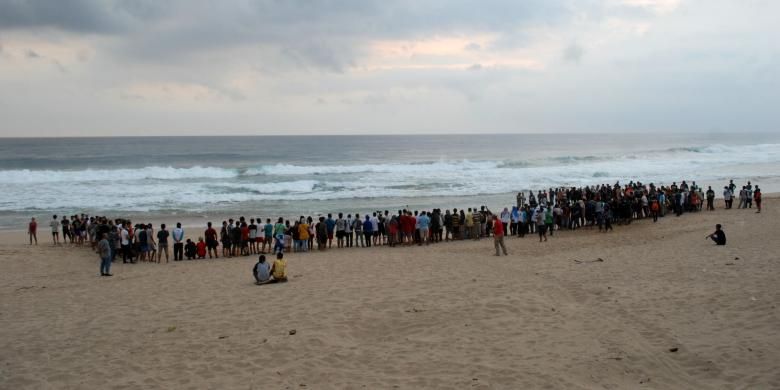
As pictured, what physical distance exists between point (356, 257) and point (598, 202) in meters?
9.51

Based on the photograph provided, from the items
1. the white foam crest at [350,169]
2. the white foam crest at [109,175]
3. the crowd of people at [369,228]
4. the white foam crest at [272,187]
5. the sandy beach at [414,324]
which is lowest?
the sandy beach at [414,324]

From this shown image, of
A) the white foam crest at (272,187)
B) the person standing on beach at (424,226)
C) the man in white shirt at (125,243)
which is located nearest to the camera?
the man in white shirt at (125,243)

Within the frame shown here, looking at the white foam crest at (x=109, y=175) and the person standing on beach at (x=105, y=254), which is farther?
the white foam crest at (x=109, y=175)

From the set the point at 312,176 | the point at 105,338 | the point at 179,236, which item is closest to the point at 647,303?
the point at 105,338

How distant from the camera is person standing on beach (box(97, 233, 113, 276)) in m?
14.6

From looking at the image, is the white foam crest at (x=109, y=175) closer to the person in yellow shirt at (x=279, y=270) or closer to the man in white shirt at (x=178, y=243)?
the man in white shirt at (x=178, y=243)

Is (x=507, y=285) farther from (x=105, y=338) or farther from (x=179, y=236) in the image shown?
(x=179, y=236)

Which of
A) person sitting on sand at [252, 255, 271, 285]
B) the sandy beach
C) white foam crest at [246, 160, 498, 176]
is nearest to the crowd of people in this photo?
the sandy beach

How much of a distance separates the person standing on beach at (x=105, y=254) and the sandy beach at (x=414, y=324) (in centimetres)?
51

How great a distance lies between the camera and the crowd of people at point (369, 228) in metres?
17.6

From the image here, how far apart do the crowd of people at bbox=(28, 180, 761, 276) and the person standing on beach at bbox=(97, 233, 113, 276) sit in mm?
24

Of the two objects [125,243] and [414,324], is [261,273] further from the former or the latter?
[125,243]

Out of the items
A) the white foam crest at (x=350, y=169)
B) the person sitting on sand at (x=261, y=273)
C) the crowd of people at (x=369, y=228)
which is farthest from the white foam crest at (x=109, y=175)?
the person sitting on sand at (x=261, y=273)

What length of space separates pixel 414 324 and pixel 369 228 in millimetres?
10185
